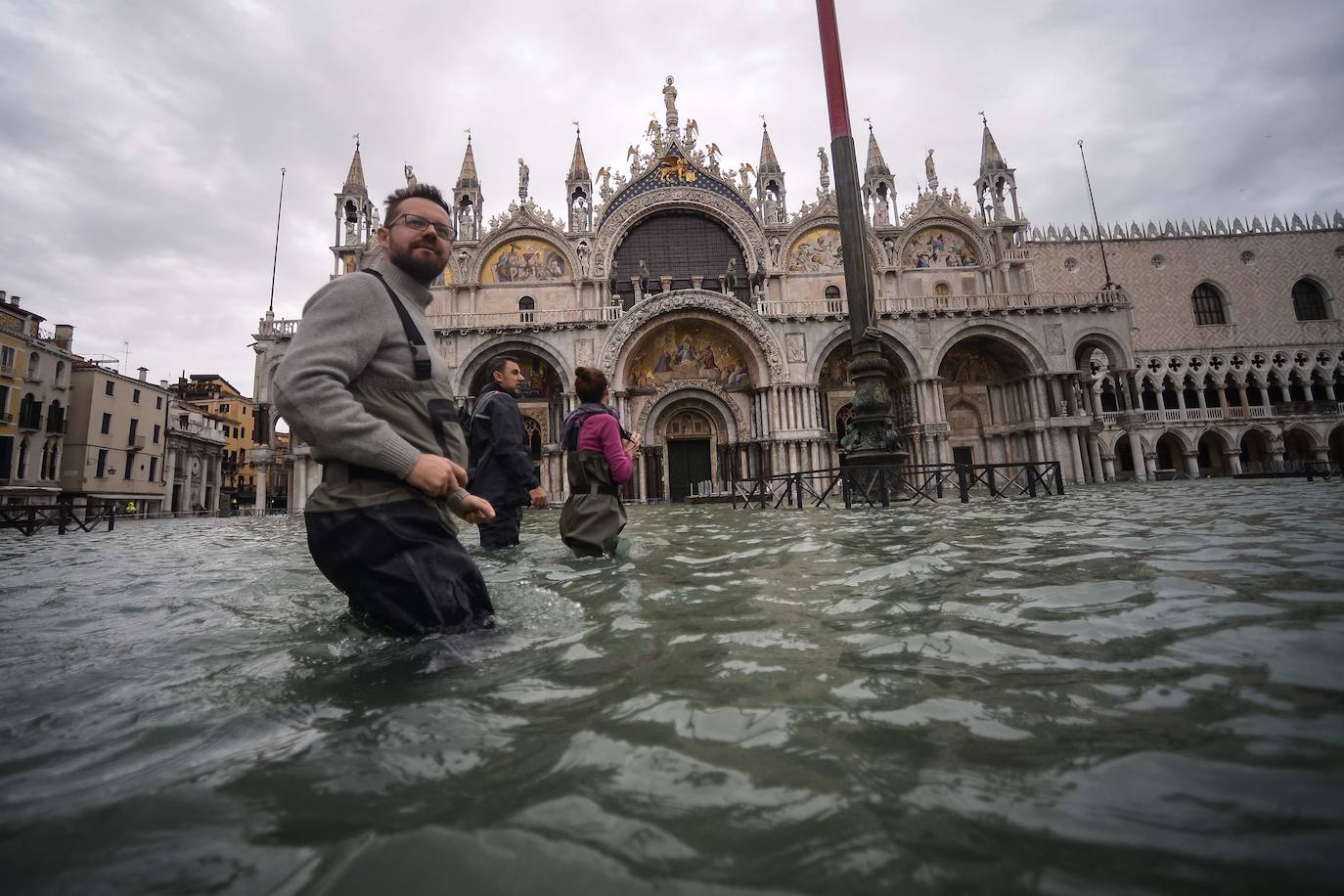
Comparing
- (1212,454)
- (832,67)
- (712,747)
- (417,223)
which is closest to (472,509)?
(417,223)

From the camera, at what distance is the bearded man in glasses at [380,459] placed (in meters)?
1.96

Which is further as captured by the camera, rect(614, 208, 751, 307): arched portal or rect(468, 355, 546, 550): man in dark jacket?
rect(614, 208, 751, 307): arched portal

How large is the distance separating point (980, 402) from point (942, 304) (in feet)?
14.7

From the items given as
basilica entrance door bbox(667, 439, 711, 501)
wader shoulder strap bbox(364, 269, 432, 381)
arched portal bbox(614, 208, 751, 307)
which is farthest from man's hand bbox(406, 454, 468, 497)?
arched portal bbox(614, 208, 751, 307)

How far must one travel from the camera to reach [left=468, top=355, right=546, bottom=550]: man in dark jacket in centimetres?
499

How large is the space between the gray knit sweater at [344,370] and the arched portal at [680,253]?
2154 centimetres

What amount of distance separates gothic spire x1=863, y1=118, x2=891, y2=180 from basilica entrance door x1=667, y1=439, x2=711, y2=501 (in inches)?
515

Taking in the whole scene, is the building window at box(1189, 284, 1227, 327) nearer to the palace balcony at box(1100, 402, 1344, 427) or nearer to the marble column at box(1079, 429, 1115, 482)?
the palace balcony at box(1100, 402, 1344, 427)

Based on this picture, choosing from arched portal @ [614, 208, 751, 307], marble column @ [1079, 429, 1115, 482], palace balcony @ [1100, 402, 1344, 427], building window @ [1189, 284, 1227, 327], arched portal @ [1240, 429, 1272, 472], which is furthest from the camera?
building window @ [1189, 284, 1227, 327]

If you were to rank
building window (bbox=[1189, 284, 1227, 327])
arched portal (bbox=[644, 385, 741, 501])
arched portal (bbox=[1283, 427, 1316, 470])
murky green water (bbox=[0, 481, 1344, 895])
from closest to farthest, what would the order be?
murky green water (bbox=[0, 481, 1344, 895]), arched portal (bbox=[644, 385, 741, 501]), arched portal (bbox=[1283, 427, 1316, 470]), building window (bbox=[1189, 284, 1227, 327])

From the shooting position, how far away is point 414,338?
2.29 metres

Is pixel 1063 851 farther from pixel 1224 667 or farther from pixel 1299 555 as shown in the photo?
pixel 1299 555

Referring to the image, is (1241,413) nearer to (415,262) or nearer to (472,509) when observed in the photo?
(472,509)

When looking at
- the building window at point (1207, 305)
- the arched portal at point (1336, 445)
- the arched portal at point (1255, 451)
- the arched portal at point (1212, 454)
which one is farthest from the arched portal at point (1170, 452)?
the arched portal at point (1336, 445)
